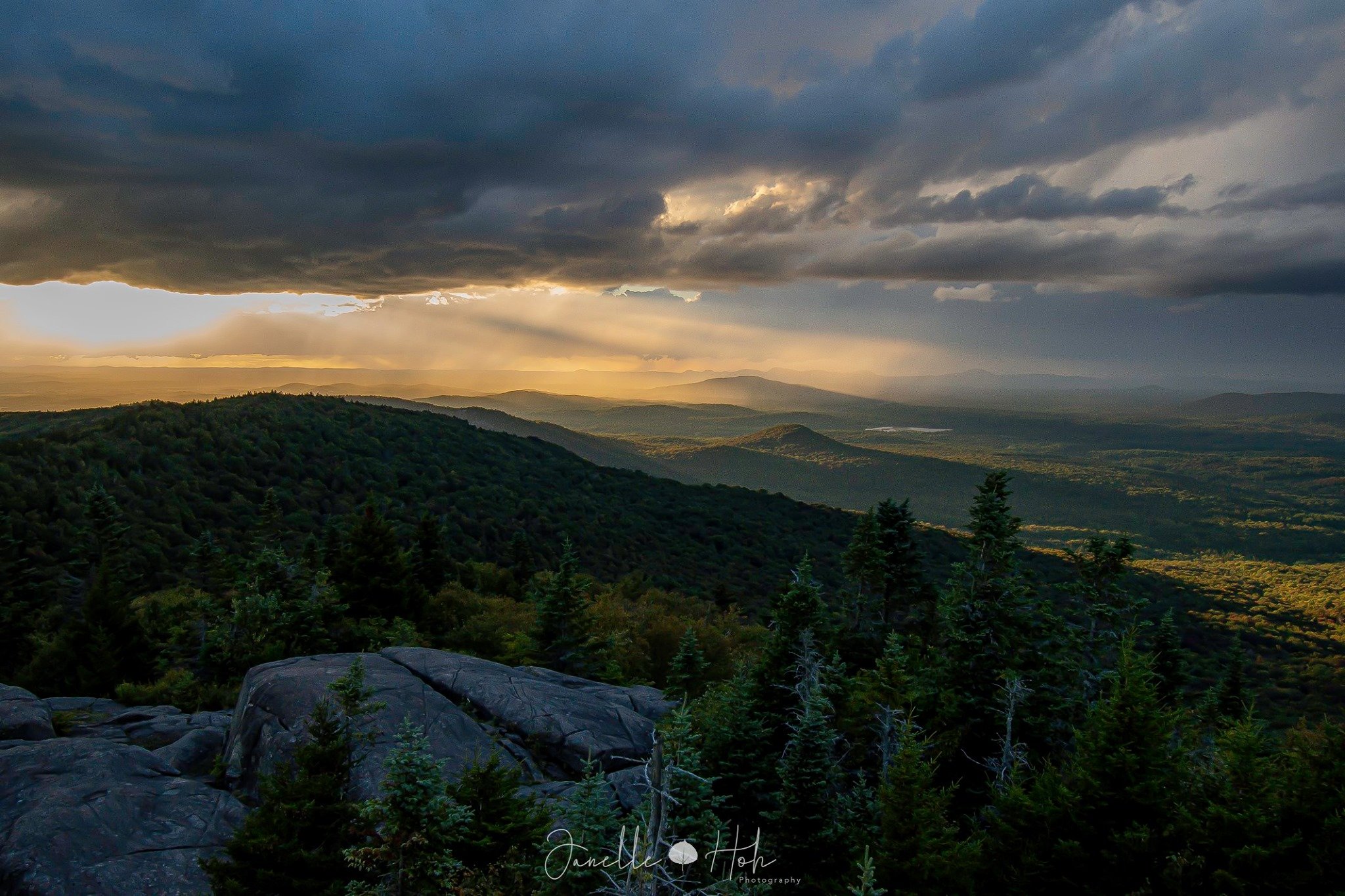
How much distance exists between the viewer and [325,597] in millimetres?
25031

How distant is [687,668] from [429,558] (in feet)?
65.4

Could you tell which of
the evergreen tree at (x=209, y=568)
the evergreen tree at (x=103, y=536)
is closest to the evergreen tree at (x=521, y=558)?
the evergreen tree at (x=209, y=568)

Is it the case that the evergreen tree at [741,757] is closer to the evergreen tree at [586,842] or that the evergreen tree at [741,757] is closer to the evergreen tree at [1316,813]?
the evergreen tree at [586,842]

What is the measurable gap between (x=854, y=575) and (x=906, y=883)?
14.8 metres

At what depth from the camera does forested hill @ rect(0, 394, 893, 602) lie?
4056 cm

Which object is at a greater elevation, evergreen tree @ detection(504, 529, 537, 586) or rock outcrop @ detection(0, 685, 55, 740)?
rock outcrop @ detection(0, 685, 55, 740)

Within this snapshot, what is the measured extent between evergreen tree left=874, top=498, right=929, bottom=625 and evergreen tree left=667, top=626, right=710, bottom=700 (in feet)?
26.3

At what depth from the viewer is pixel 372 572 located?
29.6 metres

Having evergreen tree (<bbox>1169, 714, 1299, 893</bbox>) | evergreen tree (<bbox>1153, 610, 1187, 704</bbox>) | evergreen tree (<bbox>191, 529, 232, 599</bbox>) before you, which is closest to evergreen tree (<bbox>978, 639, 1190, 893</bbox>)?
evergreen tree (<bbox>1169, 714, 1299, 893</bbox>)

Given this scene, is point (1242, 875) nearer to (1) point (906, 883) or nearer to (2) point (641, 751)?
(1) point (906, 883)

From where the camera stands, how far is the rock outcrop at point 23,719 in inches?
597

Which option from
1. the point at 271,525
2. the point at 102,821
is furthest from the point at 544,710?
the point at 271,525

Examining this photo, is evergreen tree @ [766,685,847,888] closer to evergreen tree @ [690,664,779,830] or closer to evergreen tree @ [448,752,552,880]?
evergreen tree @ [690,664,779,830]
